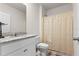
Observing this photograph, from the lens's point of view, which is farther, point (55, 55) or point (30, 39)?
point (30, 39)

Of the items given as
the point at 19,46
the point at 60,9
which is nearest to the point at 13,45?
the point at 19,46

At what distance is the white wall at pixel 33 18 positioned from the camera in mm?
1142

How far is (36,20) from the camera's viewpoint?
1151mm

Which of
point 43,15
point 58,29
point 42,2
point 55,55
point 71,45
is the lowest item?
point 55,55

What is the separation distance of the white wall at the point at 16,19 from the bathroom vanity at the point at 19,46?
0.10m

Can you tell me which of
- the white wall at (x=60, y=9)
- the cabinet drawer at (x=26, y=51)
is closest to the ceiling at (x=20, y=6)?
the white wall at (x=60, y=9)

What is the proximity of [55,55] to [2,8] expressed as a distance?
29.0 inches

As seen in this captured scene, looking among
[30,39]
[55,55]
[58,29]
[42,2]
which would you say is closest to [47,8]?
[42,2]

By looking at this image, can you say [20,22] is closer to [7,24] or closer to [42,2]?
[7,24]

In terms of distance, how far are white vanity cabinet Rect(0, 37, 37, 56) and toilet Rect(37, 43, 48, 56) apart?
0.19 ft

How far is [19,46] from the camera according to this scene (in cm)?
113

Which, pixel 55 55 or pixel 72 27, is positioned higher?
pixel 72 27

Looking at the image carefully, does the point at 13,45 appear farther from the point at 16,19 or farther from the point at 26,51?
the point at 16,19

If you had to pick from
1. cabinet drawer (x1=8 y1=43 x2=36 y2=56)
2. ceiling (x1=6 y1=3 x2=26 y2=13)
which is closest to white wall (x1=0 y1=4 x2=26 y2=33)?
ceiling (x1=6 y1=3 x2=26 y2=13)
